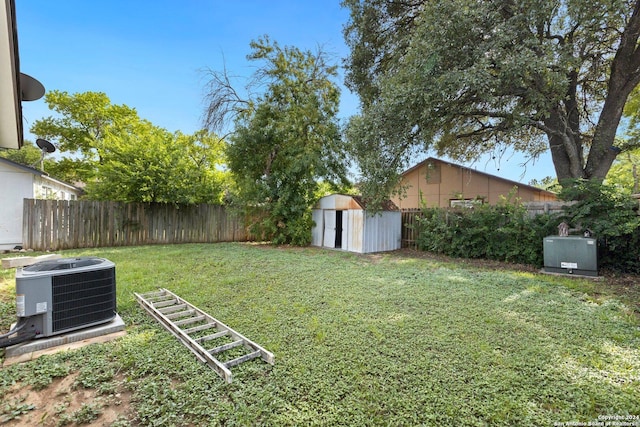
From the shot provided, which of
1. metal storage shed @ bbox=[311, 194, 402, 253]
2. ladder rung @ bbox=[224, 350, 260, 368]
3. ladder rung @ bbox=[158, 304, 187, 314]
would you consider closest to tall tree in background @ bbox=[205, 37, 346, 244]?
metal storage shed @ bbox=[311, 194, 402, 253]

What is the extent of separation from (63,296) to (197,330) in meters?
1.21

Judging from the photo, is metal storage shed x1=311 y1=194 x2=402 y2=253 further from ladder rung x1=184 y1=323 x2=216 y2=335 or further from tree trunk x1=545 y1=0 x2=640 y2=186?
ladder rung x1=184 y1=323 x2=216 y2=335

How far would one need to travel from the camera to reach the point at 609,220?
524 centimetres

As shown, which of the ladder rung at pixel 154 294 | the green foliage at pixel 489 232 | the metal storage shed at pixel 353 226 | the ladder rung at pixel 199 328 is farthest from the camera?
the metal storage shed at pixel 353 226

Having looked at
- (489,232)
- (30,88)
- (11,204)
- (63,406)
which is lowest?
(63,406)

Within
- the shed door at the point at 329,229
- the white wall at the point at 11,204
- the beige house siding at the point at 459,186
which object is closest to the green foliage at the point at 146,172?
the white wall at the point at 11,204

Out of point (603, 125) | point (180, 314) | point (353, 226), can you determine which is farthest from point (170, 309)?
point (603, 125)

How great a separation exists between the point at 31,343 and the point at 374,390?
2.94 m

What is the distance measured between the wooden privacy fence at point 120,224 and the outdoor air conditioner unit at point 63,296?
707cm

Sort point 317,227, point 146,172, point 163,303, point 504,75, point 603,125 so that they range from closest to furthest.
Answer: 1. point 163,303
2. point 504,75
3. point 603,125
4. point 146,172
5. point 317,227

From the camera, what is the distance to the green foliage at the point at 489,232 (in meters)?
6.37

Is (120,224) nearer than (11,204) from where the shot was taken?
No

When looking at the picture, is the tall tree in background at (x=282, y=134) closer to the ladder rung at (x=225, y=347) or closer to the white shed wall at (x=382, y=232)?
the white shed wall at (x=382, y=232)

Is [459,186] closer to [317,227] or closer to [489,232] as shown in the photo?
[489,232]
